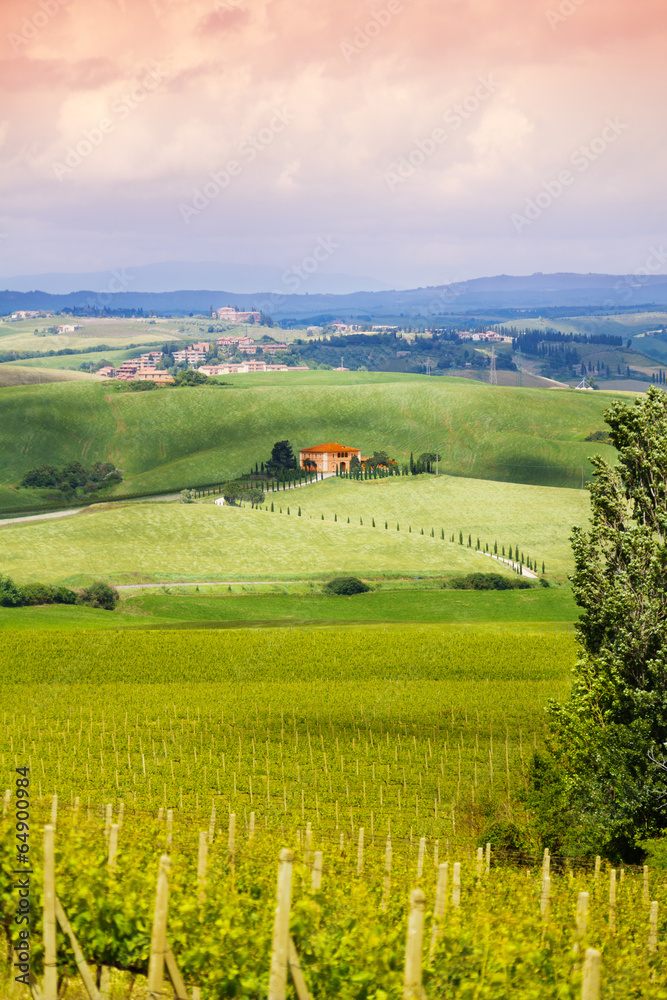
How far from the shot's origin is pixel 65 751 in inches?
1885

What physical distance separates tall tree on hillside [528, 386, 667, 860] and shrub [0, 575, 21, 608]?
9809 centimetres

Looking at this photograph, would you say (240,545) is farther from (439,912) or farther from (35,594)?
(439,912)

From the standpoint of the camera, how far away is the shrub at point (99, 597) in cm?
13025

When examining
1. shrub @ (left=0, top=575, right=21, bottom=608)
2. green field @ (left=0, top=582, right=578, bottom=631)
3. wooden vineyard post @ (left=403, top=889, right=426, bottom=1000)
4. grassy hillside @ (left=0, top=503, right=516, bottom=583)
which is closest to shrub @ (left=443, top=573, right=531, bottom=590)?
green field @ (left=0, top=582, right=578, bottom=631)

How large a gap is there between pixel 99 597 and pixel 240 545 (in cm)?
4134

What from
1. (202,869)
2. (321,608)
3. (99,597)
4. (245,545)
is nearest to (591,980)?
(202,869)

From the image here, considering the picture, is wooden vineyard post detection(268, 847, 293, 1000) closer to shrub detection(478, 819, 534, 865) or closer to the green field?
shrub detection(478, 819, 534, 865)

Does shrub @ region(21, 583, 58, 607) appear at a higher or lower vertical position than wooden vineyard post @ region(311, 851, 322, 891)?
lower

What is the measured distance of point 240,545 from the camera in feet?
554

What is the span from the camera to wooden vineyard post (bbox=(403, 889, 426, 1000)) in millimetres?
12562

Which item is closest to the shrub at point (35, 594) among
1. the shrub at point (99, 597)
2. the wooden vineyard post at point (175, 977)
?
the shrub at point (99, 597)

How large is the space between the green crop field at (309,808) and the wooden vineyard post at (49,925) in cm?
23

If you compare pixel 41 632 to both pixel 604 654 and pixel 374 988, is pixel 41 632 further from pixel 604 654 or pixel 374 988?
pixel 374 988

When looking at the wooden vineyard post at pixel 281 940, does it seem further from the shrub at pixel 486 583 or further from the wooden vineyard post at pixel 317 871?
the shrub at pixel 486 583
